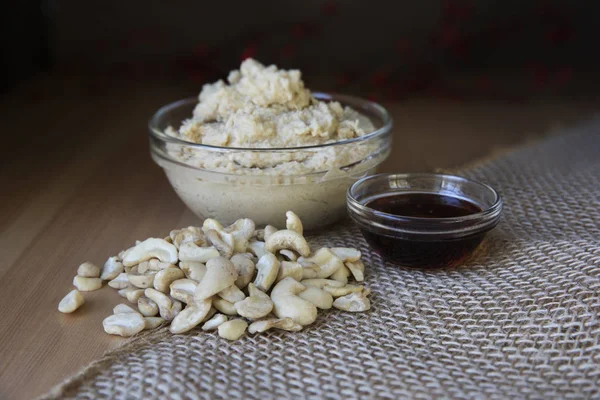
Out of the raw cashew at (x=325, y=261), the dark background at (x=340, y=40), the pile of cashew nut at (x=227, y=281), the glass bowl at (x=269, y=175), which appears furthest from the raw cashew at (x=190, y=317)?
the dark background at (x=340, y=40)

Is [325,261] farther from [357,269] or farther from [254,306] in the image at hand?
[254,306]

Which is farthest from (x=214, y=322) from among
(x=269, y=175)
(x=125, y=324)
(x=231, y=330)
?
(x=269, y=175)

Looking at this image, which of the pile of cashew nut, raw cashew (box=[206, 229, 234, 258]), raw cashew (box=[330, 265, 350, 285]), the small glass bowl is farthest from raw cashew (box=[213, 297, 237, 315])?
the small glass bowl

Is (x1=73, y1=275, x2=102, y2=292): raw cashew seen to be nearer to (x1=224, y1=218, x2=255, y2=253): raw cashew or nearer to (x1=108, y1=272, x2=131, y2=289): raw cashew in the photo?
(x1=108, y1=272, x2=131, y2=289): raw cashew

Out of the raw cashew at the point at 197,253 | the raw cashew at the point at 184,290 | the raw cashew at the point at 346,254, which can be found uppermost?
the raw cashew at the point at 197,253

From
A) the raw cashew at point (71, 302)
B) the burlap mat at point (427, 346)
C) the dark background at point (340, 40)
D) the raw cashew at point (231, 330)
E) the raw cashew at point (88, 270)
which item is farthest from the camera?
the dark background at point (340, 40)

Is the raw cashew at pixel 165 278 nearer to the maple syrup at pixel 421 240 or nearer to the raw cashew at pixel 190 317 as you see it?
the raw cashew at pixel 190 317

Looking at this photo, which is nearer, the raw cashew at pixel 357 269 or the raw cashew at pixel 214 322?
the raw cashew at pixel 214 322
